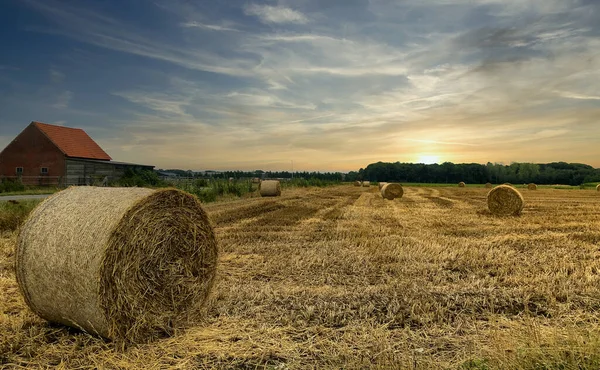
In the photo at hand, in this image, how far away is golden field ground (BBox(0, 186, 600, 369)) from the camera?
4477mm

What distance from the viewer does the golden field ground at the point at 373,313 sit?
448cm

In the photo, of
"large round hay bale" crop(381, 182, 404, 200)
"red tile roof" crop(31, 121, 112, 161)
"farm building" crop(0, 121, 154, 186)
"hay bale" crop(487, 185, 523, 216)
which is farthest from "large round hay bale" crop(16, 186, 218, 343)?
"red tile roof" crop(31, 121, 112, 161)

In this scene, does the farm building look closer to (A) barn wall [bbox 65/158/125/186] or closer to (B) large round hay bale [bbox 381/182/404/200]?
(A) barn wall [bbox 65/158/125/186]

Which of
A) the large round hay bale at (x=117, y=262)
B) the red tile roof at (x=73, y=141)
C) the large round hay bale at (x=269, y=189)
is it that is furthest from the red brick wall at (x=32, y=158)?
the large round hay bale at (x=117, y=262)

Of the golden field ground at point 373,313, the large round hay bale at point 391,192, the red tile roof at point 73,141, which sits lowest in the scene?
the golden field ground at point 373,313

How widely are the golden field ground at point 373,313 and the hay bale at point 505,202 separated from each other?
8.21 meters

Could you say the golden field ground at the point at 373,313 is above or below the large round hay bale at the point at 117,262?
below

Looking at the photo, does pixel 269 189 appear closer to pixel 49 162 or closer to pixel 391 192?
pixel 391 192

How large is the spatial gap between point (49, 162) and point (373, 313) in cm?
3917

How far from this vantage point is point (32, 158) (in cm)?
3834

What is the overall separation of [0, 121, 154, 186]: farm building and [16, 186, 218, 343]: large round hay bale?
32.7 meters

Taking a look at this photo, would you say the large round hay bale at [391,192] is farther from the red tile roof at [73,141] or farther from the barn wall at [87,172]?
the red tile roof at [73,141]

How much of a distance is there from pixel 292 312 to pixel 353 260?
3.52 m

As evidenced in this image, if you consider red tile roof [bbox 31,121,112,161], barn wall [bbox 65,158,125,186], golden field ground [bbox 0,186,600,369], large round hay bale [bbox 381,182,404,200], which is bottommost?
golden field ground [bbox 0,186,600,369]
